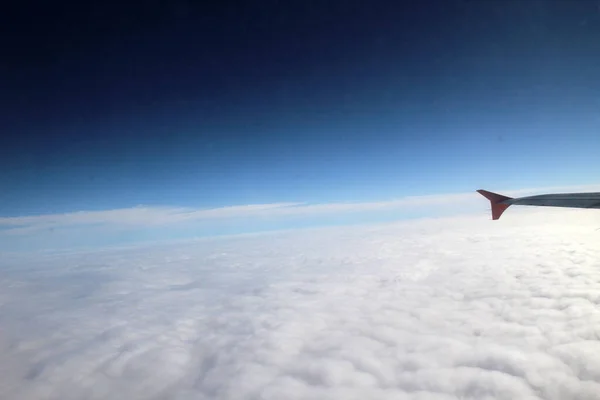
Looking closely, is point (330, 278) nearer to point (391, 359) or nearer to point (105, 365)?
point (391, 359)

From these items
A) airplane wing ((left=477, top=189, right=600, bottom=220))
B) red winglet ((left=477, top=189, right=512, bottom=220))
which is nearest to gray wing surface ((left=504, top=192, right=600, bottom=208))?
airplane wing ((left=477, top=189, right=600, bottom=220))

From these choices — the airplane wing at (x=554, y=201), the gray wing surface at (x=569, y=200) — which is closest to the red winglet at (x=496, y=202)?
the airplane wing at (x=554, y=201)

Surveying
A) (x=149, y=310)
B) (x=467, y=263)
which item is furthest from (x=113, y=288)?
(x=467, y=263)

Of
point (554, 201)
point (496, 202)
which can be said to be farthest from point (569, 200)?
point (496, 202)

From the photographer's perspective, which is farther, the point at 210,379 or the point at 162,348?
the point at 162,348

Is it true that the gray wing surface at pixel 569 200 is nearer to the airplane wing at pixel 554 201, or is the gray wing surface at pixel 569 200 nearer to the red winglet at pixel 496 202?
the airplane wing at pixel 554 201

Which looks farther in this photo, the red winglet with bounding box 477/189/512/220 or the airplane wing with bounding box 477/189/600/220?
the red winglet with bounding box 477/189/512/220

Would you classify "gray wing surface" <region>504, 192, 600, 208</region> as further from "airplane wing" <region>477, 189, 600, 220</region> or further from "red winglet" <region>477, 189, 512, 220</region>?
"red winglet" <region>477, 189, 512, 220</region>

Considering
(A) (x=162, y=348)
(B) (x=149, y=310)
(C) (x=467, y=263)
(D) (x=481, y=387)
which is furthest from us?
(C) (x=467, y=263)

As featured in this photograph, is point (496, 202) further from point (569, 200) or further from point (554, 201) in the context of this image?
point (569, 200)
